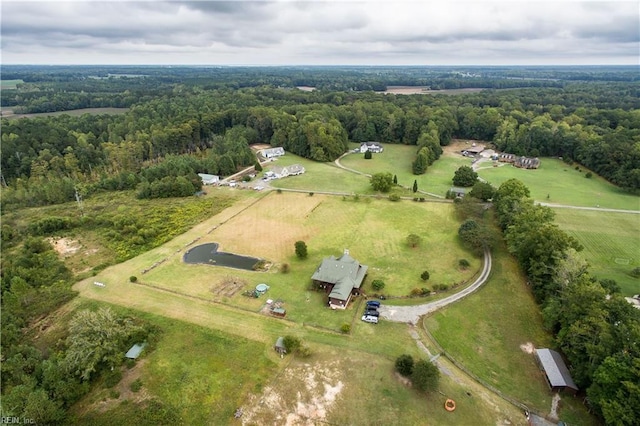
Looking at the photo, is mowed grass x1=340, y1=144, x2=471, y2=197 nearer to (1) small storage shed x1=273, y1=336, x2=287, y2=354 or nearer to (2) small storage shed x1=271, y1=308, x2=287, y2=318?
(2) small storage shed x1=271, y1=308, x2=287, y2=318

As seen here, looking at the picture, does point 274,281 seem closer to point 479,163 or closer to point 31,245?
point 31,245

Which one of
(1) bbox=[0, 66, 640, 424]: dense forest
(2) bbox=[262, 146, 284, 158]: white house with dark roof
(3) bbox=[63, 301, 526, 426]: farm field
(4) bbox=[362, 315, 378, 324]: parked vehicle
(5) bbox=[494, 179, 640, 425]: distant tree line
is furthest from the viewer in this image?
(2) bbox=[262, 146, 284, 158]: white house with dark roof

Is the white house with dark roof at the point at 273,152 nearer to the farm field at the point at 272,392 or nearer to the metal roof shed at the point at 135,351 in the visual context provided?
the farm field at the point at 272,392

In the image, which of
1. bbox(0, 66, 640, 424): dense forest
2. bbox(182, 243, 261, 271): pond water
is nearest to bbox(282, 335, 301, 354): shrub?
bbox(0, 66, 640, 424): dense forest

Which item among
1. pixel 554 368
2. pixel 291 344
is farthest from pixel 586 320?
pixel 291 344

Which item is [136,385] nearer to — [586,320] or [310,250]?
[310,250]

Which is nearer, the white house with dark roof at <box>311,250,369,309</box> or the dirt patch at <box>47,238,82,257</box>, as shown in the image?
the white house with dark roof at <box>311,250,369,309</box>

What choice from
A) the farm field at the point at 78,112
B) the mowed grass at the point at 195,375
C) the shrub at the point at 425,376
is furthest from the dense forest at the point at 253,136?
the shrub at the point at 425,376

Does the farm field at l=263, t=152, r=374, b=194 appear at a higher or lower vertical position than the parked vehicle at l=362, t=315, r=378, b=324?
higher
